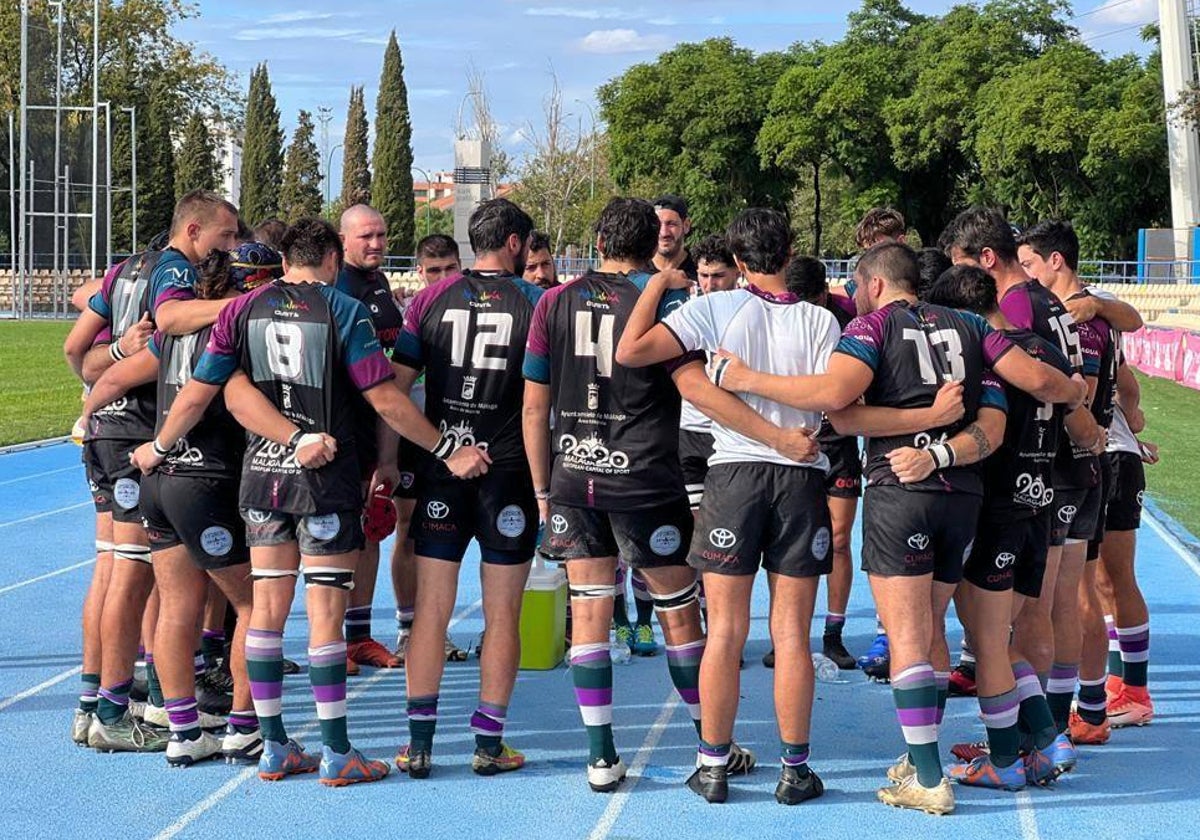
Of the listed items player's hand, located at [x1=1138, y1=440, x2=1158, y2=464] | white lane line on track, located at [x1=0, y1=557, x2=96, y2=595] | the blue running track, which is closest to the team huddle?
the blue running track

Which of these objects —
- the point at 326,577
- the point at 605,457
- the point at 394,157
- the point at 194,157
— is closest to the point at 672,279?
the point at 605,457

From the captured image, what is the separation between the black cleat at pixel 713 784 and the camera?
531cm

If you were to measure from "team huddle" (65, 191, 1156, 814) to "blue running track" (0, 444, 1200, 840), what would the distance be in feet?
0.40

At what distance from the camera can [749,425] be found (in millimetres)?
5164

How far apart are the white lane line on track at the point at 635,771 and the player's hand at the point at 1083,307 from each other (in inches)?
97.3

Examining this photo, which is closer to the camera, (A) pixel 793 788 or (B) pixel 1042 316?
(A) pixel 793 788

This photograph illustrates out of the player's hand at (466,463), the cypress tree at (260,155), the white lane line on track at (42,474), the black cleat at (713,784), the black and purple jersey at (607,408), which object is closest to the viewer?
the black cleat at (713,784)

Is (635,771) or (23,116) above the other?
(23,116)

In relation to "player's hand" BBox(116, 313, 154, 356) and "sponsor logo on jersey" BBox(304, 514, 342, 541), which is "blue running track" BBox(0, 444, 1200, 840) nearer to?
"sponsor logo on jersey" BBox(304, 514, 342, 541)

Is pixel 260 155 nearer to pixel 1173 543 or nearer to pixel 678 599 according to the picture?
pixel 1173 543

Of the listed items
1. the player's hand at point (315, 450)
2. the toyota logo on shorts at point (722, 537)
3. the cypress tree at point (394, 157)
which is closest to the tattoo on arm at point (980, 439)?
the toyota logo on shorts at point (722, 537)

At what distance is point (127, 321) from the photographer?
6031mm

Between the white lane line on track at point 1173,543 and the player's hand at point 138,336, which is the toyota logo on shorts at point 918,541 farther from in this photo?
the white lane line on track at point 1173,543

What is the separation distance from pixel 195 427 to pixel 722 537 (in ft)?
6.79
